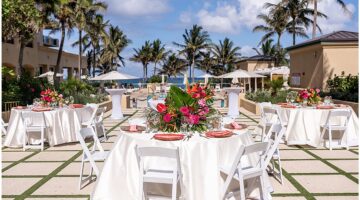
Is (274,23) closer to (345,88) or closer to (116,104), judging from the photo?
(345,88)

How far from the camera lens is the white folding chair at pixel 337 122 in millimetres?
7887

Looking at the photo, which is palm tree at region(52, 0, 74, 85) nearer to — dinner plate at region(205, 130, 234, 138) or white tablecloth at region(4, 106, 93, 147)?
white tablecloth at region(4, 106, 93, 147)

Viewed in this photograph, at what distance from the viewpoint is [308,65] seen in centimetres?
2067

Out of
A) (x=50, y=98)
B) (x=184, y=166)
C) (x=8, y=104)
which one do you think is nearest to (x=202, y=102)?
(x=184, y=166)

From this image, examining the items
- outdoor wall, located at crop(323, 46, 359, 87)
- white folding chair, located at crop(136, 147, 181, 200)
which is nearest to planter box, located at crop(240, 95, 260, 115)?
outdoor wall, located at crop(323, 46, 359, 87)

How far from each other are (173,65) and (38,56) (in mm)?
26145

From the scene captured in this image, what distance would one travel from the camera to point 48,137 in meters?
8.61

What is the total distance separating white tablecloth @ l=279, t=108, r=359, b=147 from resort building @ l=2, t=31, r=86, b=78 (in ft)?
60.0

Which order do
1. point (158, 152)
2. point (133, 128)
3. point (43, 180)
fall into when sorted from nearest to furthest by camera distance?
point (158, 152)
point (133, 128)
point (43, 180)

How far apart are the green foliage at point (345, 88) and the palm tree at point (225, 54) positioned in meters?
33.0

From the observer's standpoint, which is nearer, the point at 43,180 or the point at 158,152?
the point at 158,152

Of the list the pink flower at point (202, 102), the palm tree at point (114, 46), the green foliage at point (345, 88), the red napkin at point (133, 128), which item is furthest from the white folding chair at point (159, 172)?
the palm tree at point (114, 46)

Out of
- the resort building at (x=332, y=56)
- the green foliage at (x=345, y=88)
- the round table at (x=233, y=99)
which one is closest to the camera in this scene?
the green foliage at (x=345, y=88)

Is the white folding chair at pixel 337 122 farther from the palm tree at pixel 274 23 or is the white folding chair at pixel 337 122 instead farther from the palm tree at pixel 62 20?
the palm tree at pixel 274 23
